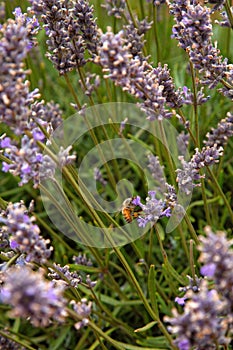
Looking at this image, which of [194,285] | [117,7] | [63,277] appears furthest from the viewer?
[117,7]

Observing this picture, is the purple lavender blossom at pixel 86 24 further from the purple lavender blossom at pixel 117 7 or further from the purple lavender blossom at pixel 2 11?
the purple lavender blossom at pixel 2 11

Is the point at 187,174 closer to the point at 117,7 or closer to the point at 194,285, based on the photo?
the point at 194,285

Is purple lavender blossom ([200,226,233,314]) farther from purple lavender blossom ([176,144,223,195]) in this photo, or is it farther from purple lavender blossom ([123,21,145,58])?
purple lavender blossom ([123,21,145,58])

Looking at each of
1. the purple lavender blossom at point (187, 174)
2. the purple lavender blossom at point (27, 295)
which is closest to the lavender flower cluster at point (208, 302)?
the purple lavender blossom at point (27, 295)

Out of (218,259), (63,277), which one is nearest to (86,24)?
(63,277)

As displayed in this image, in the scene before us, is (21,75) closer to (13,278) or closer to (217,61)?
(13,278)

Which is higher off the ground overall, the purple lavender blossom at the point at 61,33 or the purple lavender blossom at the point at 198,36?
the purple lavender blossom at the point at 61,33

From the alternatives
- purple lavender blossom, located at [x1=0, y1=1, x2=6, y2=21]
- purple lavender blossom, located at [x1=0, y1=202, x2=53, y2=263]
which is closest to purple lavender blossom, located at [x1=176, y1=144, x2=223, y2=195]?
purple lavender blossom, located at [x1=0, y1=202, x2=53, y2=263]

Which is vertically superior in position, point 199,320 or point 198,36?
point 198,36

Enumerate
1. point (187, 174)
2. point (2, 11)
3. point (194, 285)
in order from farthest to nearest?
point (2, 11) < point (187, 174) < point (194, 285)

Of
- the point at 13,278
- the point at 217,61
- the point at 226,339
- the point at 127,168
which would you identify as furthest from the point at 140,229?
the point at 13,278

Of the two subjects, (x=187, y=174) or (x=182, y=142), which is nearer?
(x=187, y=174)

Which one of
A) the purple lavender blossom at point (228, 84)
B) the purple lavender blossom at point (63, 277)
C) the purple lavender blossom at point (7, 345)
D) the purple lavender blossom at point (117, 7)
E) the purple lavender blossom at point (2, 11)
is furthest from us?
the purple lavender blossom at point (2, 11)
